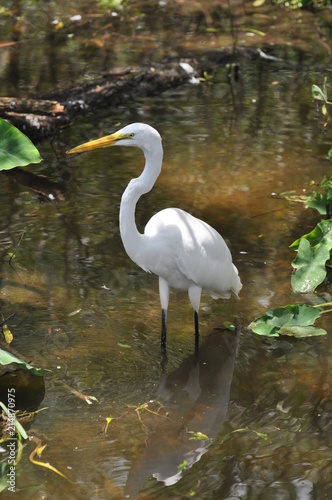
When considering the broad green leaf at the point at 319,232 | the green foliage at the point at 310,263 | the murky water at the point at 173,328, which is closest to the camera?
the murky water at the point at 173,328

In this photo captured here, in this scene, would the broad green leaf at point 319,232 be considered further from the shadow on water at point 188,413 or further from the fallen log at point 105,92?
the fallen log at point 105,92

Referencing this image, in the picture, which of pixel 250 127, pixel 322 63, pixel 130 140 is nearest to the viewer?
pixel 130 140

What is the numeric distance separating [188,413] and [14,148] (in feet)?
4.97

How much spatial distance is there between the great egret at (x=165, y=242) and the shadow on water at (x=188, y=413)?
163 millimetres

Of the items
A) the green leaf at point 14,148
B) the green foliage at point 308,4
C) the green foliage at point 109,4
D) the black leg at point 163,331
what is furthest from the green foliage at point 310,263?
the green foliage at point 109,4

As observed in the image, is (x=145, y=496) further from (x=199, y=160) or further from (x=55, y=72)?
(x=55, y=72)

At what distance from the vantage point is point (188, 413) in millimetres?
3934

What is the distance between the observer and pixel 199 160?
21.6 feet

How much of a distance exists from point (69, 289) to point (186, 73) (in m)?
3.81

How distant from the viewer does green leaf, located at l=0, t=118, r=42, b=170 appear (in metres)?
3.67

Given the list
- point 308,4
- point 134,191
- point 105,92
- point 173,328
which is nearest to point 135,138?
point 134,191

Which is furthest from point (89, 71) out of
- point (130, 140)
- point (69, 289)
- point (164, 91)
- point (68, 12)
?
point (130, 140)

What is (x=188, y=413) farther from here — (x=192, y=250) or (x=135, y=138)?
(x=135, y=138)

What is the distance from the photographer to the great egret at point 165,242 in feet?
13.2
